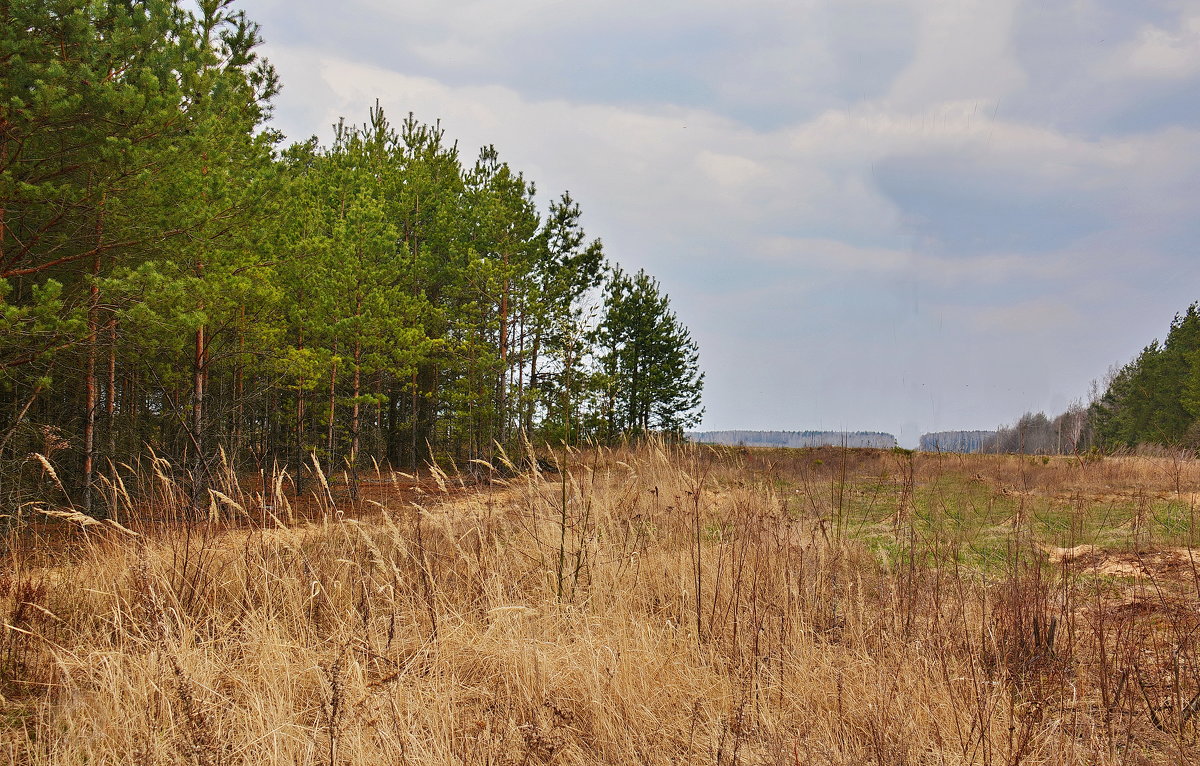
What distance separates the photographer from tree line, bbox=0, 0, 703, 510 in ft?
23.0

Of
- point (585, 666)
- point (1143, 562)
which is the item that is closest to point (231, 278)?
point (585, 666)

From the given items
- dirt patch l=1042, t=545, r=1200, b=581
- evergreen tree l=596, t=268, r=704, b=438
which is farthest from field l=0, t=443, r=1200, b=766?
evergreen tree l=596, t=268, r=704, b=438

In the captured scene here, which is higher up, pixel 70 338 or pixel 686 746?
pixel 70 338

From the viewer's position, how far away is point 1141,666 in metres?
3.33

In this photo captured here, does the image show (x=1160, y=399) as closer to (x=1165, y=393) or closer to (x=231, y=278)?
(x=1165, y=393)

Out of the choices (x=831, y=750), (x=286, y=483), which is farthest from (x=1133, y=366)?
(x=831, y=750)

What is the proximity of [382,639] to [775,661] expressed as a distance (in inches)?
83.5

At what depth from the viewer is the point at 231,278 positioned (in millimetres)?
10703

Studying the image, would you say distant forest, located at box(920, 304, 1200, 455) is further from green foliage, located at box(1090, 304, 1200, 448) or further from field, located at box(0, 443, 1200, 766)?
field, located at box(0, 443, 1200, 766)

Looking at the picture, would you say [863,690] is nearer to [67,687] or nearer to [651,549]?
[651,549]

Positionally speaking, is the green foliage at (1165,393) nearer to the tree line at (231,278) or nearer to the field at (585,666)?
the tree line at (231,278)

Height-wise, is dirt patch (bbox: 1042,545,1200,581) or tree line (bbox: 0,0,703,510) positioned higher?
tree line (bbox: 0,0,703,510)

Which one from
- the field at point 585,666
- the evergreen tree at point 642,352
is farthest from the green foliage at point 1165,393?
the field at point 585,666

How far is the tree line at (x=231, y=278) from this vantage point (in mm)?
7004
